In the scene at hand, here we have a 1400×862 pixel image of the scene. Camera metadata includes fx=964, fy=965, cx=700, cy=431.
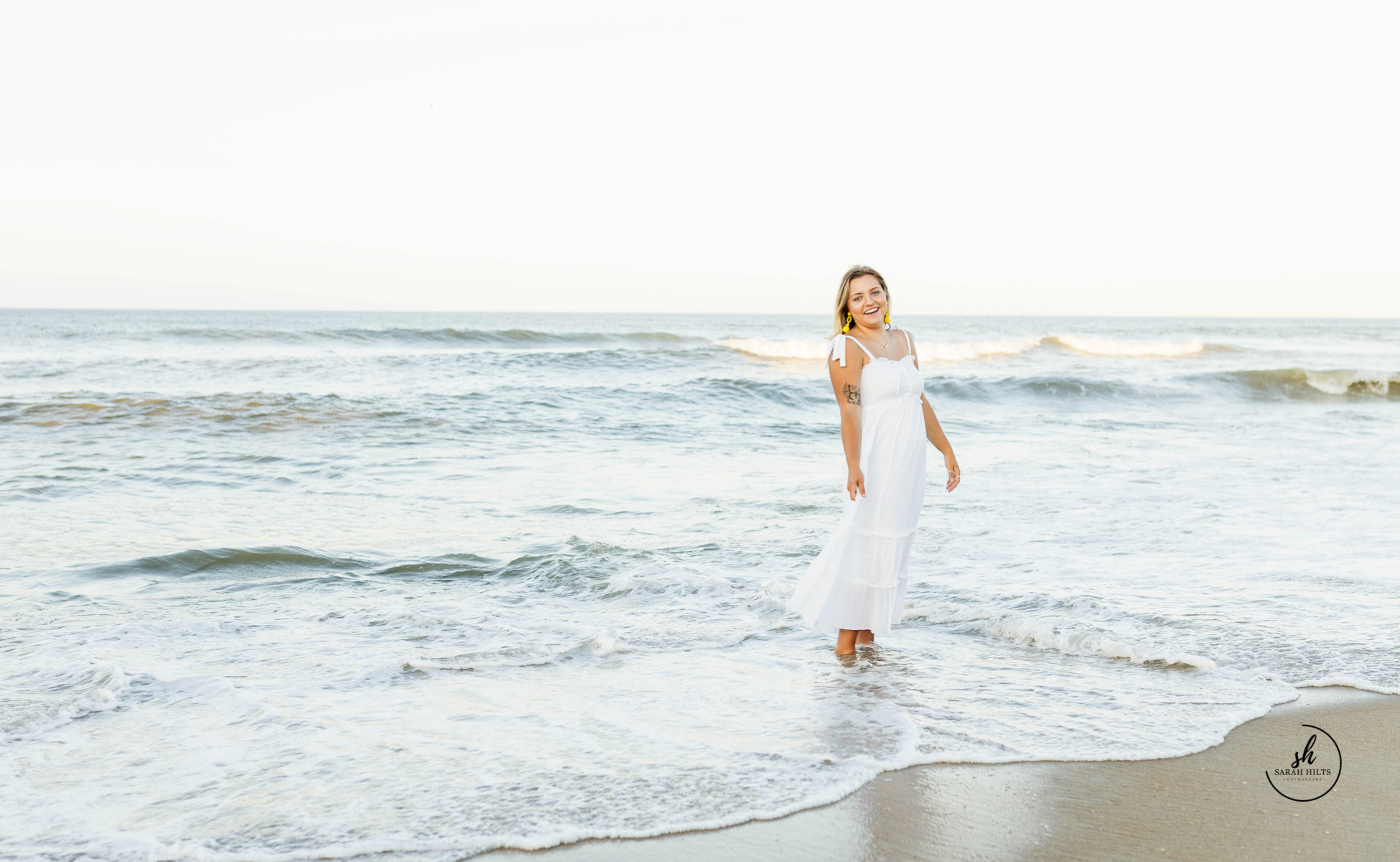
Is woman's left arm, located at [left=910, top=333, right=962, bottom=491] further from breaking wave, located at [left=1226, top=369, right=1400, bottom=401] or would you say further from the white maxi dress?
breaking wave, located at [left=1226, top=369, right=1400, bottom=401]

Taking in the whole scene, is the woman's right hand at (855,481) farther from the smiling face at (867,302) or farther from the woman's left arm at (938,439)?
the smiling face at (867,302)

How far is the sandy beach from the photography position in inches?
106

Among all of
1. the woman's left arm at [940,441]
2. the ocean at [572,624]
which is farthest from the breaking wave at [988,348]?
the woman's left arm at [940,441]

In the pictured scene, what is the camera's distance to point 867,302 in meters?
4.27

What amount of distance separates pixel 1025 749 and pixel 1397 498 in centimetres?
712

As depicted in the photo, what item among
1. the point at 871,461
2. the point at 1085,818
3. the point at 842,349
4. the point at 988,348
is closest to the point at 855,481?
the point at 871,461

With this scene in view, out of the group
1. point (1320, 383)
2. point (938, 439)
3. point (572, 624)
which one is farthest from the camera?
point (1320, 383)

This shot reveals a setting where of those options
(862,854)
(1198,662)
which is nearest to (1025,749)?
(862,854)

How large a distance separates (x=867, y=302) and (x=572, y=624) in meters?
2.25

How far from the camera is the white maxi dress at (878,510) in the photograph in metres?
Answer: 4.29
